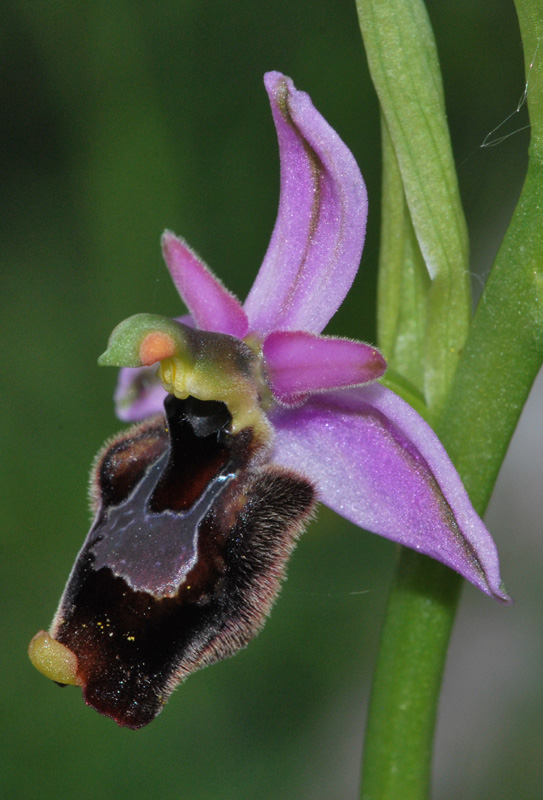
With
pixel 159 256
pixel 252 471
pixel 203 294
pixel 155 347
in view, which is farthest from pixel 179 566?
pixel 159 256

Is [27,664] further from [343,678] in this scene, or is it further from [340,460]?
[340,460]

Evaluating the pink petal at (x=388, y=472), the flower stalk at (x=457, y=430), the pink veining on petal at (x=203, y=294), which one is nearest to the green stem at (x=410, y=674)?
the flower stalk at (x=457, y=430)

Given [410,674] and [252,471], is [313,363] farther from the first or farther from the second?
[410,674]

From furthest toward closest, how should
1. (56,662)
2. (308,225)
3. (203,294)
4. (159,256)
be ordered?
(159,256) < (203,294) < (308,225) < (56,662)

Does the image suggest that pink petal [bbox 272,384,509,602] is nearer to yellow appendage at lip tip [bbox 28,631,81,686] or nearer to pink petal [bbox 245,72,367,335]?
pink petal [bbox 245,72,367,335]

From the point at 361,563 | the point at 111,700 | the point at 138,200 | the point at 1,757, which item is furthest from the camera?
the point at 361,563

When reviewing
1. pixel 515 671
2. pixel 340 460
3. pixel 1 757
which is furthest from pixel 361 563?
pixel 340 460
